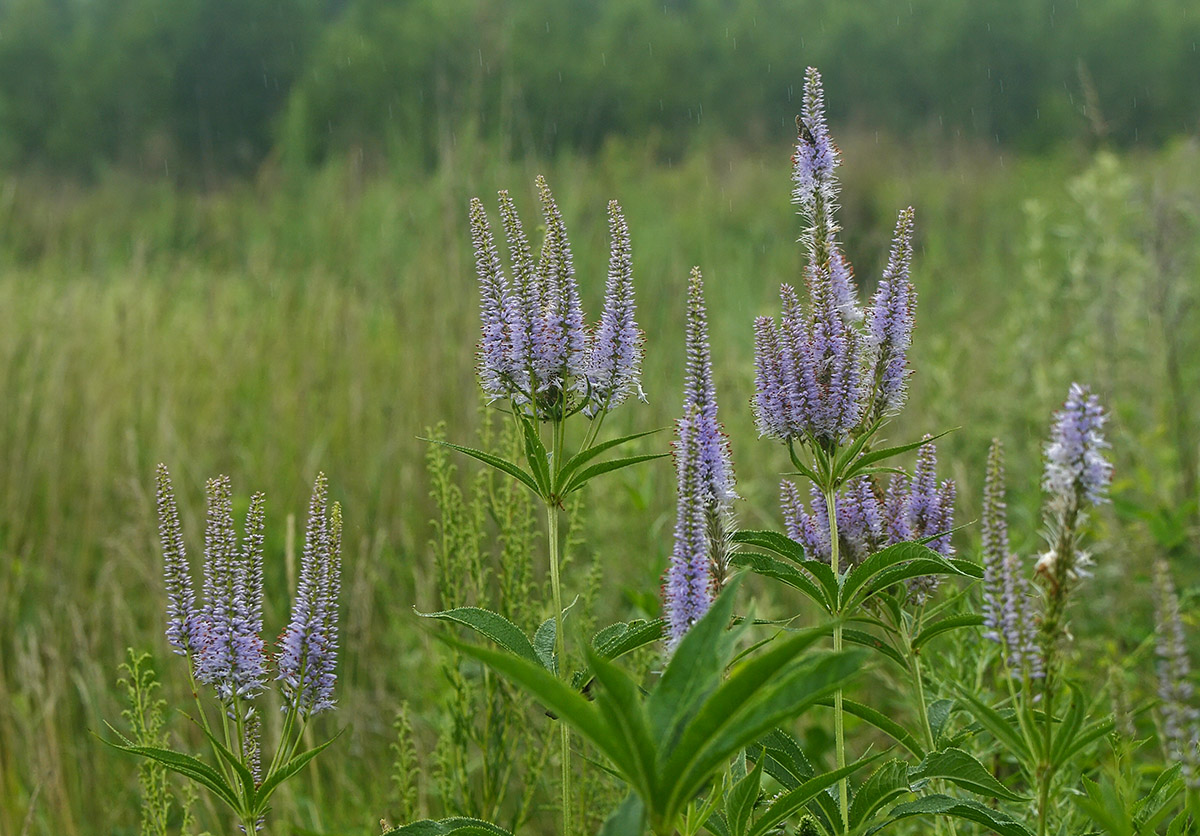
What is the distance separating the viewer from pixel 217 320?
704 centimetres

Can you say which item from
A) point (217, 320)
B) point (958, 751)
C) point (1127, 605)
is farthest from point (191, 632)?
point (217, 320)

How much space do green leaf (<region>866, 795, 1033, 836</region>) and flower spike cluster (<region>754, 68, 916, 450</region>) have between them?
504 millimetres

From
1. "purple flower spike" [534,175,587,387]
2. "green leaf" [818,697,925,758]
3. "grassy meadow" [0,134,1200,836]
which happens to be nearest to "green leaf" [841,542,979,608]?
"green leaf" [818,697,925,758]

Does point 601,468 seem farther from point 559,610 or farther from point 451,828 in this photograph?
point 451,828

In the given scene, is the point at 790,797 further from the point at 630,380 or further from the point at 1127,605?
the point at 1127,605

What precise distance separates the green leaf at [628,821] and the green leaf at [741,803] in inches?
11.6

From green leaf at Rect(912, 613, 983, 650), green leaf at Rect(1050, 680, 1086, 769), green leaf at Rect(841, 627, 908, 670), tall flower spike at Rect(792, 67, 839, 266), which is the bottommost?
green leaf at Rect(1050, 680, 1086, 769)

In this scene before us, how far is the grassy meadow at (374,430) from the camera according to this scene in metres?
3.69

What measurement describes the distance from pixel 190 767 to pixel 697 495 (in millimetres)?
738

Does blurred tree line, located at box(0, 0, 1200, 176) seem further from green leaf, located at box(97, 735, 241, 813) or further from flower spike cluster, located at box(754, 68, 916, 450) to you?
green leaf, located at box(97, 735, 241, 813)

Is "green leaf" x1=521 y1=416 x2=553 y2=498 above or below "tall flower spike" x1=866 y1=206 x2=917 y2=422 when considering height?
below

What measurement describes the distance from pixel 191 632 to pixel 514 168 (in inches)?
257

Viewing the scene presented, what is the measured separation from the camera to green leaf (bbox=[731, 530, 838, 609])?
1.42 m

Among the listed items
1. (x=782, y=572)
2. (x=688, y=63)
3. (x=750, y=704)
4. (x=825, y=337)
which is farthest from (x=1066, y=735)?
(x=688, y=63)
